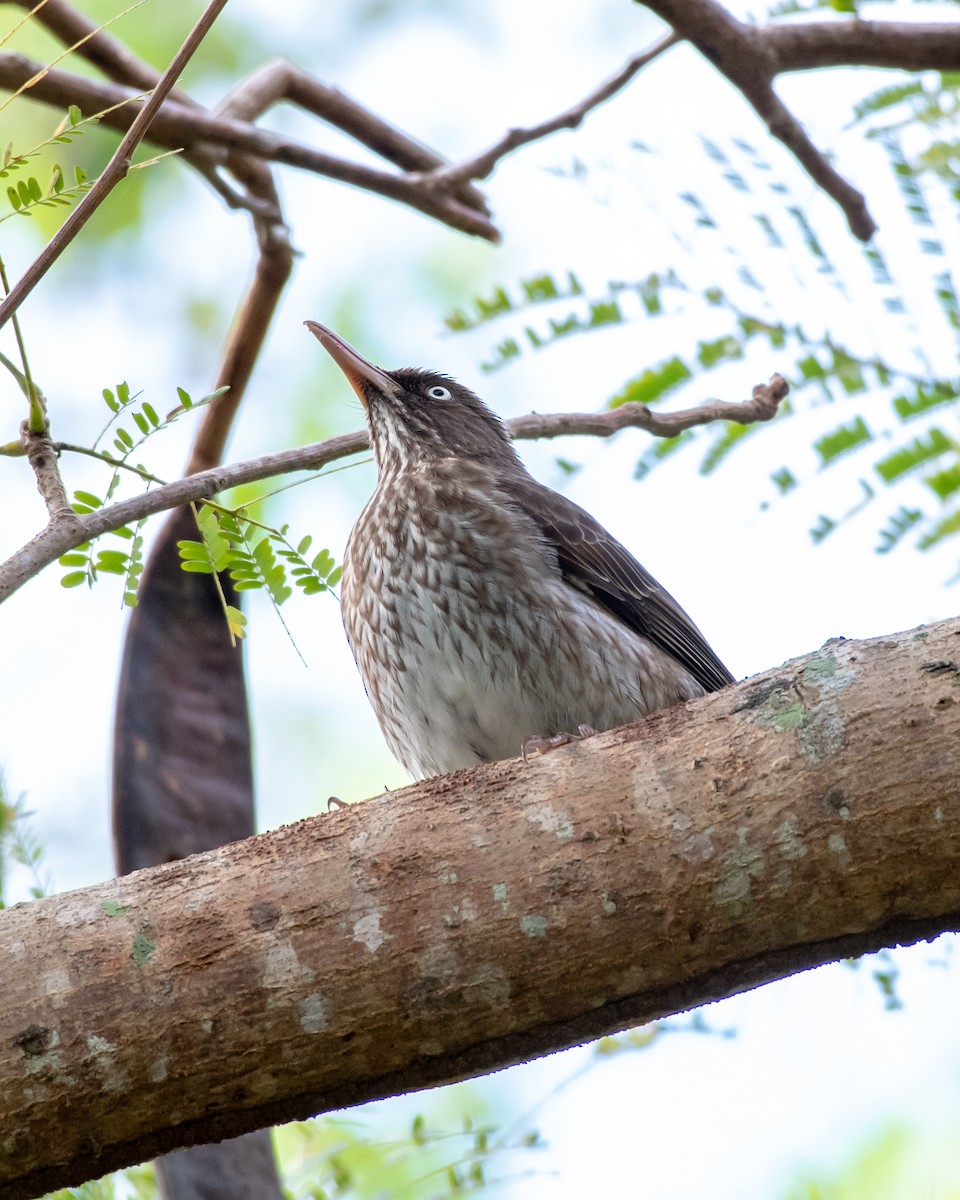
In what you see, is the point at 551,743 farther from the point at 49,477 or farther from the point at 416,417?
the point at 416,417

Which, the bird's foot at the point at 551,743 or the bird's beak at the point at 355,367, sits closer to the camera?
the bird's foot at the point at 551,743

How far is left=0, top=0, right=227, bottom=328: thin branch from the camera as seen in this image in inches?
107

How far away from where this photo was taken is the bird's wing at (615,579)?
15.0 ft

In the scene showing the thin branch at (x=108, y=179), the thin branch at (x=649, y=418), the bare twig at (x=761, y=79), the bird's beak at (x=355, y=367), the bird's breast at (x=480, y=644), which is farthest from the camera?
the bird's beak at (x=355, y=367)

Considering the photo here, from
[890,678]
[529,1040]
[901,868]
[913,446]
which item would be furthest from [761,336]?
[529,1040]

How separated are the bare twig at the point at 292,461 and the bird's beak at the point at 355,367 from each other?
1.12 meters

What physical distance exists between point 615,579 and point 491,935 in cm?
199

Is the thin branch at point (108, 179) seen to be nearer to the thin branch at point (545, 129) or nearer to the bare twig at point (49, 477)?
the bare twig at point (49, 477)

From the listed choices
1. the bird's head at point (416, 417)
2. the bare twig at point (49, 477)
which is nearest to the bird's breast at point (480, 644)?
the bird's head at point (416, 417)

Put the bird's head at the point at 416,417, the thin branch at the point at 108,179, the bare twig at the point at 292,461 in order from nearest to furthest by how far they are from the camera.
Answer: the thin branch at the point at 108,179, the bare twig at the point at 292,461, the bird's head at the point at 416,417

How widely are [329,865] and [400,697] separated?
1.45 m

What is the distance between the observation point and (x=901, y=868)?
9.09ft

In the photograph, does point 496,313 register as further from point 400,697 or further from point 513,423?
point 400,697

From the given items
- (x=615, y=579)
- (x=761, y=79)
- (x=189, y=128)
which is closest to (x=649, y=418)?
(x=615, y=579)
